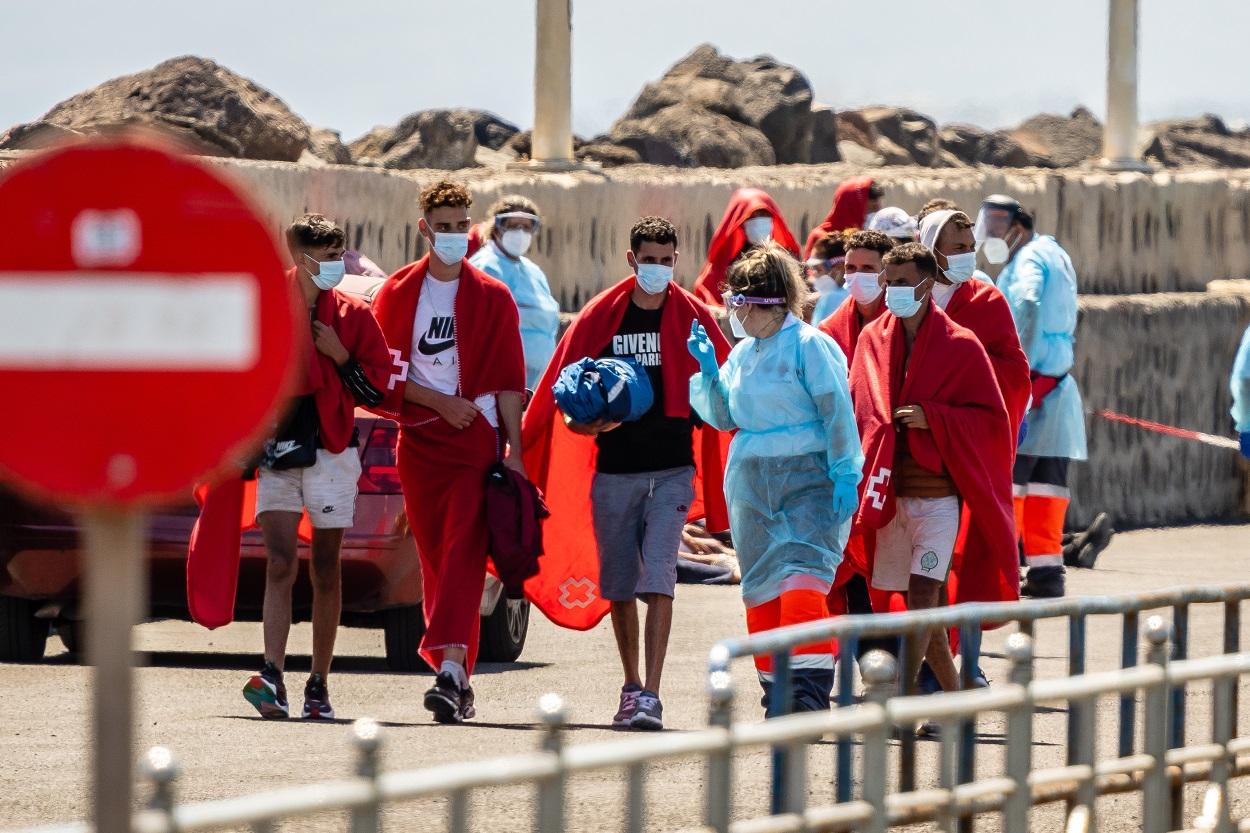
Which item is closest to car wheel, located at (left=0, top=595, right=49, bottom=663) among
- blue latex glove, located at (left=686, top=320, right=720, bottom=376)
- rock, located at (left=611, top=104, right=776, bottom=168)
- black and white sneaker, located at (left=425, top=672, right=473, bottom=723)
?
black and white sneaker, located at (left=425, top=672, right=473, bottom=723)

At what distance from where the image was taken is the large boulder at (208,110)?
1738 centimetres

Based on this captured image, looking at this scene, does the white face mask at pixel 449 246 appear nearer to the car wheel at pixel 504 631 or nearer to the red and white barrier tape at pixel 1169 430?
the car wheel at pixel 504 631

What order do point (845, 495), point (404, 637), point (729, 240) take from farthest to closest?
point (729, 240), point (404, 637), point (845, 495)

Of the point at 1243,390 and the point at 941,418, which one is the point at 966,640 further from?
the point at 1243,390

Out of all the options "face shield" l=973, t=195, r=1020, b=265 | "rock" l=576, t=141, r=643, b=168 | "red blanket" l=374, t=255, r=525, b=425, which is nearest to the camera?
"red blanket" l=374, t=255, r=525, b=425

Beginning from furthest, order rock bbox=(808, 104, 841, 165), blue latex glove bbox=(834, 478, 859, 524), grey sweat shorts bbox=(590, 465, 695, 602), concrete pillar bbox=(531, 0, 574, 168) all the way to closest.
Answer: rock bbox=(808, 104, 841, 165) → concrete pillar bbox=(531, 0, 574, 168) → grey sweat shorts bbox=(590, 465, 695, 602) → blue latex glove bbox=(834, 478, 859, 524)

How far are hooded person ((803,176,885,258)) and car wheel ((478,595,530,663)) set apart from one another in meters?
3.89

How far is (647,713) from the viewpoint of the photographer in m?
9.47

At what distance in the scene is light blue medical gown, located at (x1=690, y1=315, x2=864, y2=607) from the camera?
920 centimetres

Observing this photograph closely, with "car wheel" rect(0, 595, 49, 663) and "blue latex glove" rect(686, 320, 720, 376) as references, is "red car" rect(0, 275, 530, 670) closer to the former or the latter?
"car wheel" rect(0, 595, 49, 663)

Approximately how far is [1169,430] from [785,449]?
9250mm

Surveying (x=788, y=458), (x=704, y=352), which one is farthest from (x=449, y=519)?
(x=788, y=458)

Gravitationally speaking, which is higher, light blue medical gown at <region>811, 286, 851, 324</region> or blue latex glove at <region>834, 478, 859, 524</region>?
light blue medical gown at <region>811, 286, 851, 324</region>

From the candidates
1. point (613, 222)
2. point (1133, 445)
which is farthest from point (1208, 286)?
point (613, 222)
